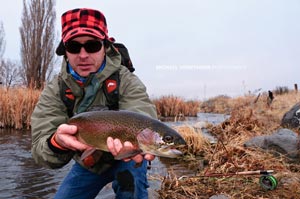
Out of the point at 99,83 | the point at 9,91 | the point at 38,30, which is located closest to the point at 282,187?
the point at 99,83

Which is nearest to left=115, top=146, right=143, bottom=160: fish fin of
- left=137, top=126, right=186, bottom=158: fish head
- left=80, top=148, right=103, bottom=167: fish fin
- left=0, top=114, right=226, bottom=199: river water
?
left=137, top=126, right=186, bottom=158: fish head

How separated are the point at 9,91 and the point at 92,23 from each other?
8681 mm

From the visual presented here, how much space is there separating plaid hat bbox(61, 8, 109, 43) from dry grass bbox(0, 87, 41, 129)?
7.74m

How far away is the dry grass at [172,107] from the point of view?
58.7ft

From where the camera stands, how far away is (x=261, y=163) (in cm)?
475

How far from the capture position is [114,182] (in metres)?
2.81

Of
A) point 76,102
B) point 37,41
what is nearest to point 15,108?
point 76,102

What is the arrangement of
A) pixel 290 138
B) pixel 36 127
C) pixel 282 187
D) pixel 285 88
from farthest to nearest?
pixel 285 88 < pixel 290 138 < pixel 282 187 < pixel 36 127

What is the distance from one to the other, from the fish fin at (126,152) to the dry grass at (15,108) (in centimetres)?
874

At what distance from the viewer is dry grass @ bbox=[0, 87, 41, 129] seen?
959cm

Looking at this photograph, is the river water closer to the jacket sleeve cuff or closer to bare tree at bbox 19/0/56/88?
the jacket sleeve cuff

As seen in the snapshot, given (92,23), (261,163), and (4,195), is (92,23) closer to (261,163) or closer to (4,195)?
(4,195)

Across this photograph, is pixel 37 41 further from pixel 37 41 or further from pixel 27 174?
pixel 27 174

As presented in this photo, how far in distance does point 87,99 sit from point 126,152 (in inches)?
39.0
